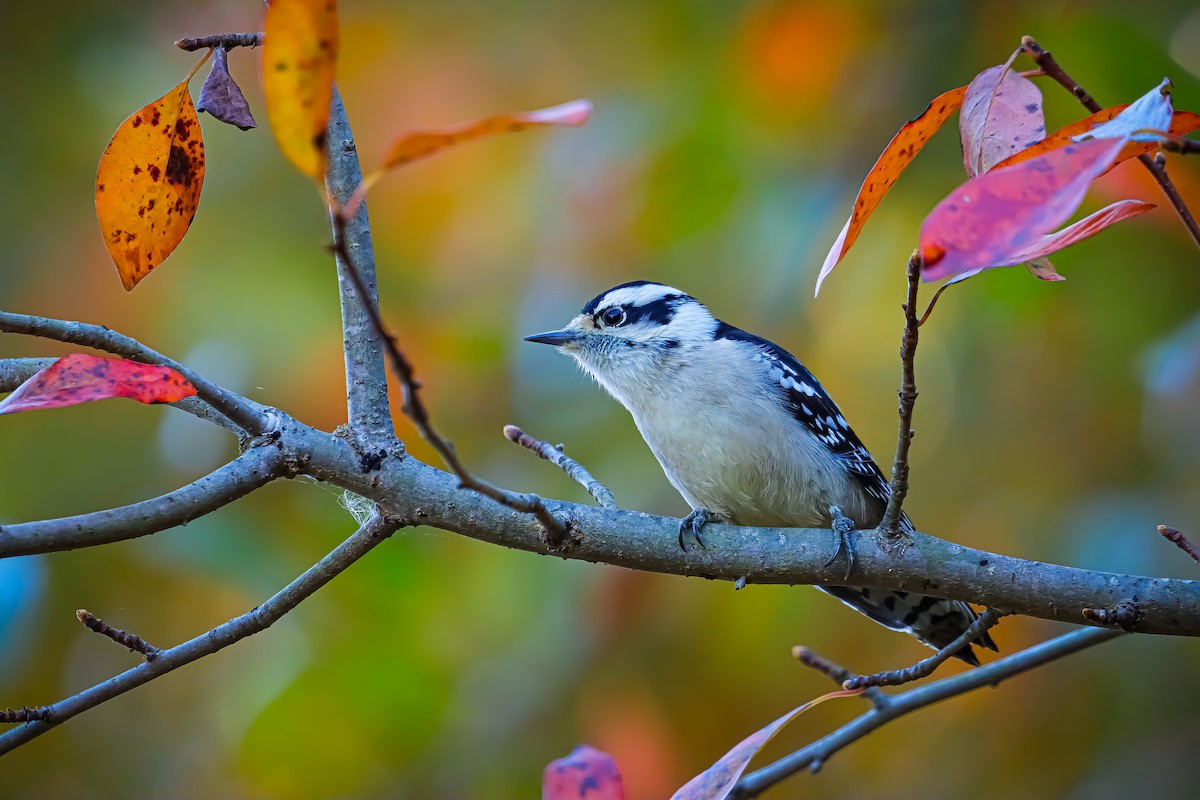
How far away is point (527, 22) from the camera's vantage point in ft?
17.5

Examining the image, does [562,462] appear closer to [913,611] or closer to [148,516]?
[148,516]

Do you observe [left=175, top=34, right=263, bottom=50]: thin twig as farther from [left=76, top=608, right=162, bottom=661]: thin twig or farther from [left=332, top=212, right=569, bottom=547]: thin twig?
[left=76, top=608, right=162, bottom=661]: thin twig

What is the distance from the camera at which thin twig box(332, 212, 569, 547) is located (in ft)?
4.12

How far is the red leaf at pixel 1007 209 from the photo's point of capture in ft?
4.20

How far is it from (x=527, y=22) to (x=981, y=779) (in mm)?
4010

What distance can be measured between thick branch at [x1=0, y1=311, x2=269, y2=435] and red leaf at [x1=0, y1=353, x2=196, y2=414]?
0.13 m

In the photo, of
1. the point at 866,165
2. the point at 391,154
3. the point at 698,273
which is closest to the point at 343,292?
the point at 391,154

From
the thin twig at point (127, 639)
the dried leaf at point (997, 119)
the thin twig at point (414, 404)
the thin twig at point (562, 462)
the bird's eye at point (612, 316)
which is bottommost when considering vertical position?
the thin twig at point (127, 639)

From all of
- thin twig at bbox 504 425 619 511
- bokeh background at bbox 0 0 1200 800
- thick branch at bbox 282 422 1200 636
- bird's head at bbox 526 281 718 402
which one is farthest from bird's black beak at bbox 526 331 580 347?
thick branch at bbox 282 422 1200 636

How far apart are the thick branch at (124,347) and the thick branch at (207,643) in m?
0.29

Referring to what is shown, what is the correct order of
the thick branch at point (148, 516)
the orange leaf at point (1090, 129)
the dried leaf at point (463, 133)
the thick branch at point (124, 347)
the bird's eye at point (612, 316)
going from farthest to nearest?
the bird's eye at point (612, 316) < the thick branch at point (124, 347) < the thick branch at point (148, 516) < the orange leaf at point (1090, 129) < the dried leaf at point (463, 133)

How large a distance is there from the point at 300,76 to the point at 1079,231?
46.8 inches

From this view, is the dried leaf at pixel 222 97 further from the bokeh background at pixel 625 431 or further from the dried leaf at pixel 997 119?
the bokeh background at pixel 625 431

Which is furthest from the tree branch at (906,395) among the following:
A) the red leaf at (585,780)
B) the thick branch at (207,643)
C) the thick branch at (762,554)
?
the thick branch at (207,643)
